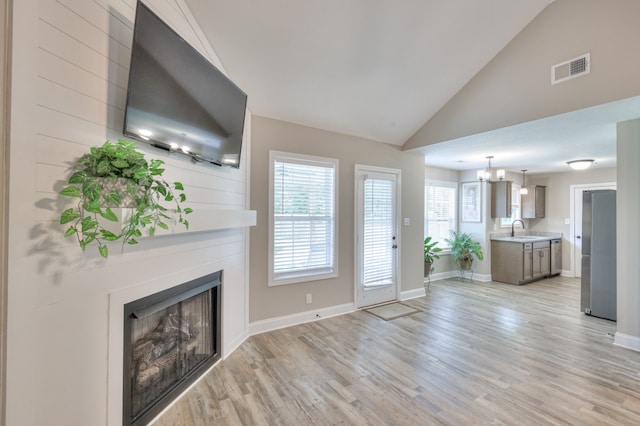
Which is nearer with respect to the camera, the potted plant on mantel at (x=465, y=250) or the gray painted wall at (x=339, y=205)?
the gray painted wall at (x=339, y=205)

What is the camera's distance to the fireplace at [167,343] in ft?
5.72

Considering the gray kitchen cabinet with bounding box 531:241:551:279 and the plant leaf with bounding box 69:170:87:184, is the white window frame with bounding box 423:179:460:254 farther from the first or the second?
the plant leaf with bounding box 69:170:87:184

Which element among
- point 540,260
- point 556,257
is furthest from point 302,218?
point 556,257

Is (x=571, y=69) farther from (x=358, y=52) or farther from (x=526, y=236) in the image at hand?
(x=526, y=236)

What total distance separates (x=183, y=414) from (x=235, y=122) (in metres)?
2.27

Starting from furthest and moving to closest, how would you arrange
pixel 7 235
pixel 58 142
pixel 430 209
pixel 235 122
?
pixel 430 209 → pixel 235 122 → pixel 58 142 → pixel 7 235

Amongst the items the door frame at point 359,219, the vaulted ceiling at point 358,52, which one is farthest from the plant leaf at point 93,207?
the door frame at point 359,219

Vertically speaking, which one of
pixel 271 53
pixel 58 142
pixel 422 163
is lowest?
pixel 58 142

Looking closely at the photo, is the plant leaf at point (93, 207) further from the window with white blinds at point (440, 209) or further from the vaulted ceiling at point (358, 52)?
the window with white blinds at point (440, 209)

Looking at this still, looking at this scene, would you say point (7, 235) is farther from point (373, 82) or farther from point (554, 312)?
point (554, 312)

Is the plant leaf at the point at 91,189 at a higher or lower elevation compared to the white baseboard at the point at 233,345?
higher

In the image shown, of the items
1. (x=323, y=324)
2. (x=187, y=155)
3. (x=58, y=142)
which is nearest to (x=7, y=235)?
(x=58, y=142)

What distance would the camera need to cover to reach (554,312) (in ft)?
13.3

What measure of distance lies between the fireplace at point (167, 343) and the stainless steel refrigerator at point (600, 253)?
4880mm
